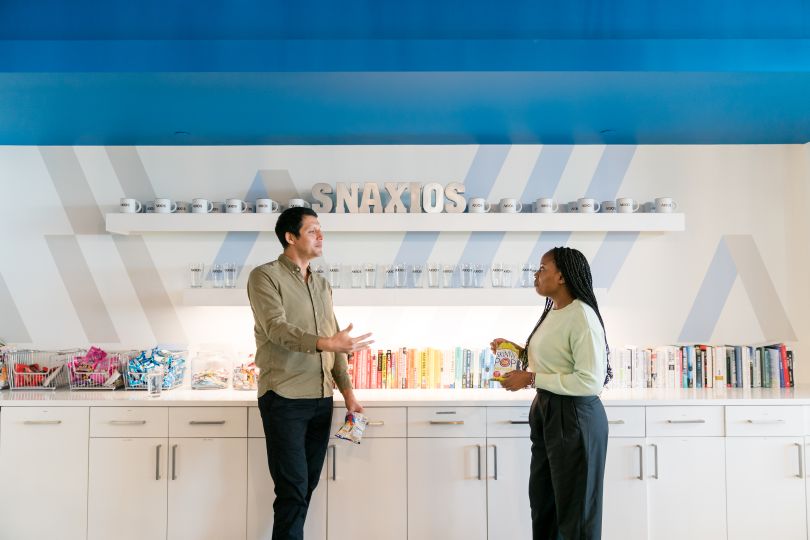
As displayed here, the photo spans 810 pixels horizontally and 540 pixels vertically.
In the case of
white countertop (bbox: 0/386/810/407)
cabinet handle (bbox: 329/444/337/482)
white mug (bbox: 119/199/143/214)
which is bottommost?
cabinet handle (bbox: 329/444/337/482)

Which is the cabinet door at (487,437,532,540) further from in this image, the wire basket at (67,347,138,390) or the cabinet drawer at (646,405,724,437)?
the wire basket at (67,347,138,390)

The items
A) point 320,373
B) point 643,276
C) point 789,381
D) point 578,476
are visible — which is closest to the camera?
point 578,476

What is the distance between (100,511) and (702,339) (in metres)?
3.57

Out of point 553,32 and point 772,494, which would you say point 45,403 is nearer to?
point 553,32

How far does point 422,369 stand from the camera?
3.69 meters

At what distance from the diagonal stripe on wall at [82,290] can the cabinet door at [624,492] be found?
2989mm

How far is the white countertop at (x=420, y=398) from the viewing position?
3279 millimetres

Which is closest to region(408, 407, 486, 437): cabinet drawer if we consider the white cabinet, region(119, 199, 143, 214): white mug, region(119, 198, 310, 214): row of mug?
the white cabinet

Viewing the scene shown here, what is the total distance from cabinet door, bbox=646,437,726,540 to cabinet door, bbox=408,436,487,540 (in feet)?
2.87

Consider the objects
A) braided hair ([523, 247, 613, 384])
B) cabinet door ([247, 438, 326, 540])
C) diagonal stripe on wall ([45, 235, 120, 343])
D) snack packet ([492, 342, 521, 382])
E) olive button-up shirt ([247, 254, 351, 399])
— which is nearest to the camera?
braided hair ([523, 247, 613, 384])

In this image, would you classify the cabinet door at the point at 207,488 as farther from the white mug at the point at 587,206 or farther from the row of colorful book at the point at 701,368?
the white mug at the point at 587,206

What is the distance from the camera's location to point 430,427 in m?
3.29

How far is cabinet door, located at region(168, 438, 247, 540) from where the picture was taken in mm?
3254

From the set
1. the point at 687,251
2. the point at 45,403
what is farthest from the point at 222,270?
the point at 687,251
